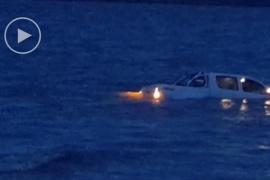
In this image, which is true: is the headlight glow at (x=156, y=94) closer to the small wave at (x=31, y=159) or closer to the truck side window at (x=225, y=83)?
the truck side window at (x=225, y=83)

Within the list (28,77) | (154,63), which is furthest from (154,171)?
(154,63)

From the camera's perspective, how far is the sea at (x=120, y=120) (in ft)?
78.1

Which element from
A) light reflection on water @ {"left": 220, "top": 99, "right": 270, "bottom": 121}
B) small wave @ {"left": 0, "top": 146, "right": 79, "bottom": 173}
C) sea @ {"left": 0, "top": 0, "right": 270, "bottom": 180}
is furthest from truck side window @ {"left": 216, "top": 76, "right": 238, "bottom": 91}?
small wave @ {"left": 0, "top": 146, "right": 79, "bottom": 173}

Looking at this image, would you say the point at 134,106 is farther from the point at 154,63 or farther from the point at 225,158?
the point at 154,63

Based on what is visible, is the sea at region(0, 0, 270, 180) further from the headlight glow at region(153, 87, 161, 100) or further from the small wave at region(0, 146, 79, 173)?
the headlight glow at region(153, 87, 161, 100)

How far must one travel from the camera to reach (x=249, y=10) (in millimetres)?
152125

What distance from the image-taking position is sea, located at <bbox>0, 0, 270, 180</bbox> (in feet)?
78.1

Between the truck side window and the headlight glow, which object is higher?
the truck side window

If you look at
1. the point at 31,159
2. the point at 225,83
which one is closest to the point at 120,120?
the point at 225,83

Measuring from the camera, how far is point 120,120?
32.6m

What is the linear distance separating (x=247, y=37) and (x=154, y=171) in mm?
79137

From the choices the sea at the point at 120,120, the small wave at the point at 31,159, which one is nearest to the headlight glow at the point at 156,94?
the sea at the point at 120,120

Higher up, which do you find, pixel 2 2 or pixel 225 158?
pixel 2 2

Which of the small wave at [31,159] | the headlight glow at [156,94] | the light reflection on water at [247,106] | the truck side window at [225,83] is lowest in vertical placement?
the small wave at [31,159]
